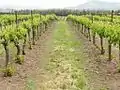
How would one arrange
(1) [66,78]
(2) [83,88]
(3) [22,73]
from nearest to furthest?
(2) [83,88]
(1) [66,78]
(3) [22,73]

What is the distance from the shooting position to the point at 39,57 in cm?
2241

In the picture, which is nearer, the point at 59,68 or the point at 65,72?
the point at 65,72

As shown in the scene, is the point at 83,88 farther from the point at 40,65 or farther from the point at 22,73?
the point at 40,65

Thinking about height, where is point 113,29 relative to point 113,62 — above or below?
above

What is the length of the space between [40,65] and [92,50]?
736 cm

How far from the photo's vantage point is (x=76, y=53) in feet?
78.5

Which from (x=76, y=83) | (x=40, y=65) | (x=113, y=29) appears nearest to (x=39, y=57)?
(x=40, y=65)

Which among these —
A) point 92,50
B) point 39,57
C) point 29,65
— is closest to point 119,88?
point 29,65

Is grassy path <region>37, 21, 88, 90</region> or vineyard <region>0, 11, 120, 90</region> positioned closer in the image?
grassy path <region>37, 21, 88, 90</region>

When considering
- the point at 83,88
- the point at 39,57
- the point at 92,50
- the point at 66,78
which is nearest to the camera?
the point at 83,88

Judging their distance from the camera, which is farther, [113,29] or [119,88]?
[113,29]

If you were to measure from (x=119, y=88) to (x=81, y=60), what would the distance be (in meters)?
7.07

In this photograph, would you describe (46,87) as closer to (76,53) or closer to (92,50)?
(76,53)

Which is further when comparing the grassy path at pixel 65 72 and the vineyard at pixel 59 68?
the vineyard at pixel 59 68
